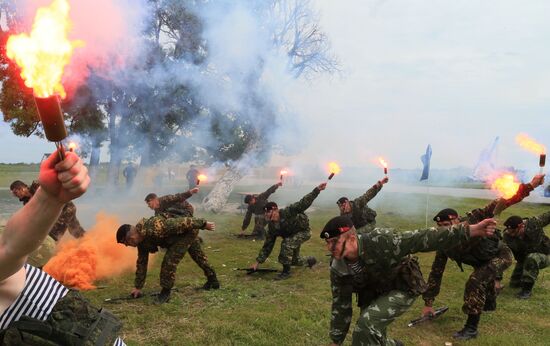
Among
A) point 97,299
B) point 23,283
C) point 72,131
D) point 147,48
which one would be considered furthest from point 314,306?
point 72,131

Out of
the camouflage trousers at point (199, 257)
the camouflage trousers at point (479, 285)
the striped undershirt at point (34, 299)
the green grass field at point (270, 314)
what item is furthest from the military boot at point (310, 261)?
the striped undershirt at point (34, 299)

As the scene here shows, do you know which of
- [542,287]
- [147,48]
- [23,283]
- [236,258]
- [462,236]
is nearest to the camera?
[23,283]

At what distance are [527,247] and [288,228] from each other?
454 centimetres

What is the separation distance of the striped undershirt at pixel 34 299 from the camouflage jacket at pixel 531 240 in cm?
786

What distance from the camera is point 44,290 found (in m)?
2.22

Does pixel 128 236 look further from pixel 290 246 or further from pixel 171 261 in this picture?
pixel 290 246

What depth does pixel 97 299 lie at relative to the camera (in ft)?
22.7

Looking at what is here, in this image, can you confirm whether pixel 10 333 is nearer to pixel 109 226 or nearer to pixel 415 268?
pixel 415 268

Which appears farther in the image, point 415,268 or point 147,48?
point 147,48

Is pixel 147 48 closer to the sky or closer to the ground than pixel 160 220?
closer to the sky

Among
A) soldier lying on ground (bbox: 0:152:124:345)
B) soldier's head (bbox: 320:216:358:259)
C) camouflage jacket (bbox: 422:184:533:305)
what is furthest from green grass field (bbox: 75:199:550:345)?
soldier lying on ground (bbox: 0:152:124:345)

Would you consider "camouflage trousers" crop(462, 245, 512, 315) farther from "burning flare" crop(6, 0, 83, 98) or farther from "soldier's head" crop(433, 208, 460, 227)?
"burning flare" crop(6, 0, 83, 98)

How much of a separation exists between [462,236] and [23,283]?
11.4 ft

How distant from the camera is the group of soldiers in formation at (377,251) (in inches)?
159
